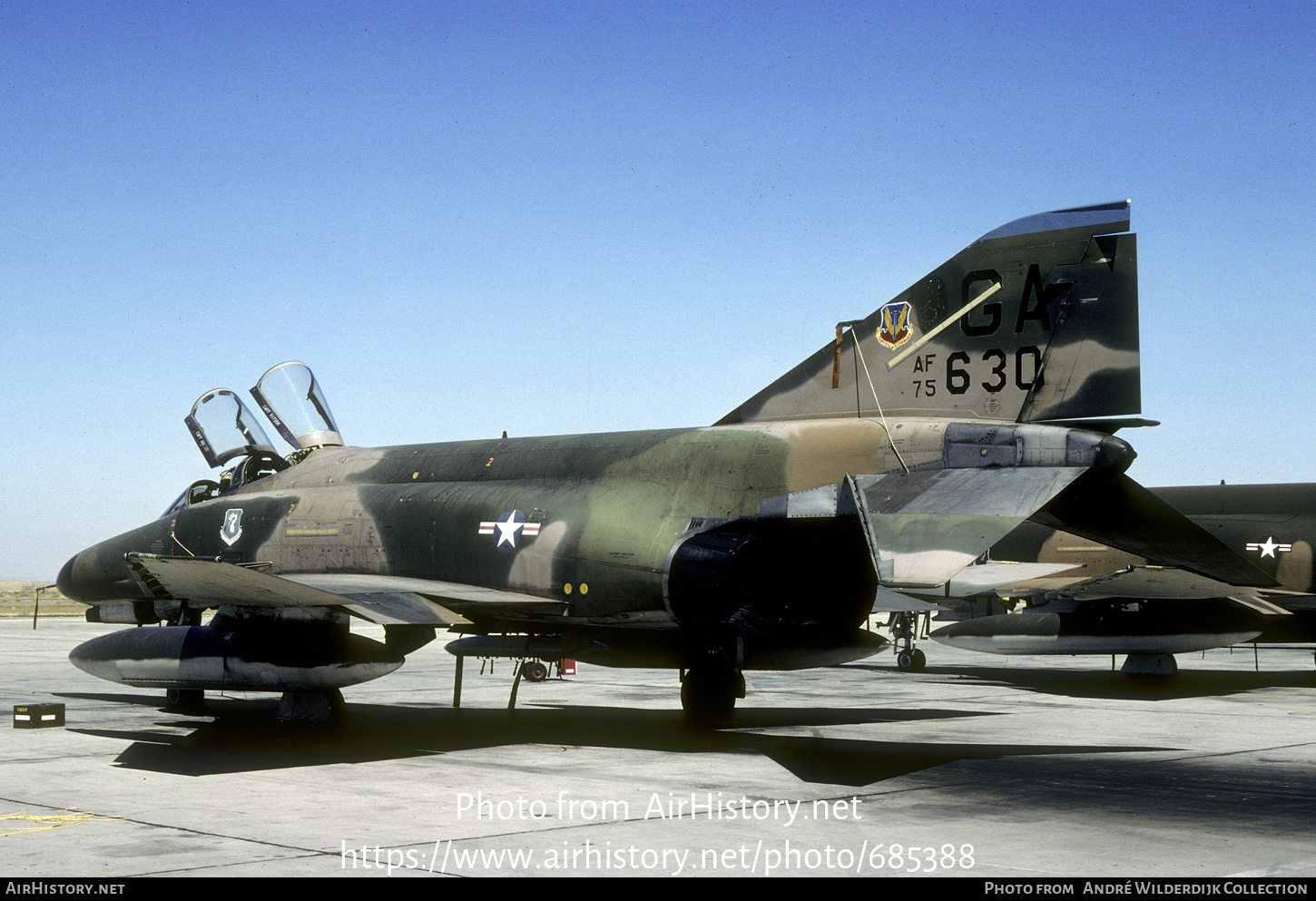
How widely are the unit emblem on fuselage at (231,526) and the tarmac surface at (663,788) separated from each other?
2200 millimetres

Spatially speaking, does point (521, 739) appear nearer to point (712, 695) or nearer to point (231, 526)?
point (712, 695)

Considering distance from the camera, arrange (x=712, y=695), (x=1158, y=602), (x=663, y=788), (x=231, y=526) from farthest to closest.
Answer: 1. (x=1158, y=602)
2. (x=231, y=526)
3. (x=712, y=695)
4. (x=663, y=788)

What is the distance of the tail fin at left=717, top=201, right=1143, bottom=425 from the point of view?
436 inches

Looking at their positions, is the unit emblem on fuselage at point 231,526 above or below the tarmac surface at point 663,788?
above

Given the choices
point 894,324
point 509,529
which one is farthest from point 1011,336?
point 509,529

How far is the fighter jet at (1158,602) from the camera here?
734 inches

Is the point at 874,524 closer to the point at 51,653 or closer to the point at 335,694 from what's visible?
the point at 335,694

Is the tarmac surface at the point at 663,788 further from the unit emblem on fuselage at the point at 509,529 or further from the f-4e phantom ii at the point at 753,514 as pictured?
the unit emblem on fuselage at the point at 509,529

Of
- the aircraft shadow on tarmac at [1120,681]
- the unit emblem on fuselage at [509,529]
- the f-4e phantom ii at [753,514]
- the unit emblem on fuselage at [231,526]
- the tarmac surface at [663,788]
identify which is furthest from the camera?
the aircraft shadow on tarmac at [1120,681]

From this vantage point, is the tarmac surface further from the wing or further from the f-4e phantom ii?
the wing

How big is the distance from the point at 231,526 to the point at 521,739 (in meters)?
4.94

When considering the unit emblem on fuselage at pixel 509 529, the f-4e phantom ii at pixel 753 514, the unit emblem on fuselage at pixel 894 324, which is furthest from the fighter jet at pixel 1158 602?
the unit emblem on fuselage at pixel 509 529

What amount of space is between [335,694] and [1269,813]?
906 centimetres

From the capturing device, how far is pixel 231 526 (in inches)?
600
